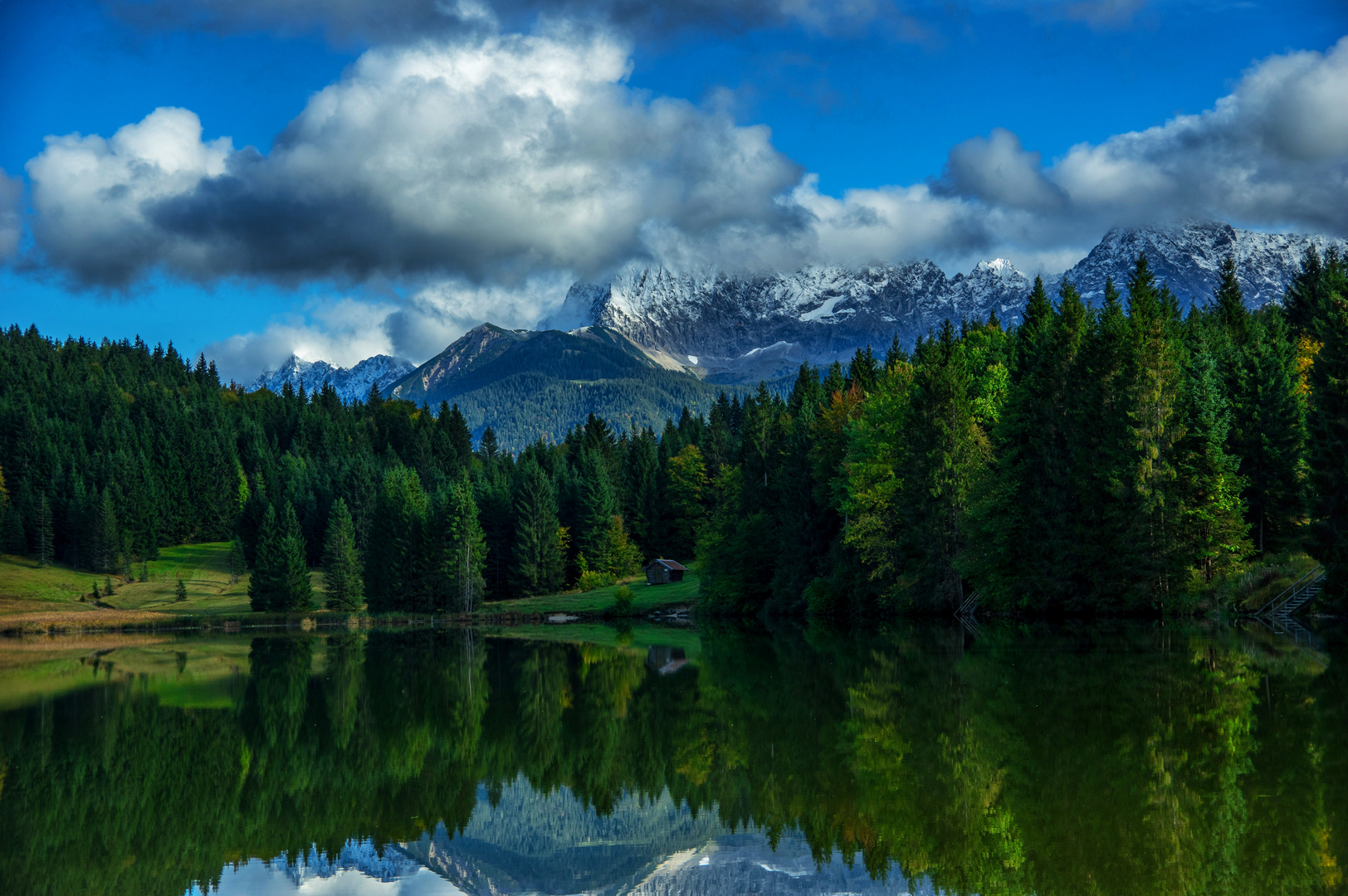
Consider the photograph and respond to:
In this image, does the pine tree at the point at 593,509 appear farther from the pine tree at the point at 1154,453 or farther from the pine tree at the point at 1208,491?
the pine tree at the point at 1208,491

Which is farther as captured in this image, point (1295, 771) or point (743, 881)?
point (1295, 771)

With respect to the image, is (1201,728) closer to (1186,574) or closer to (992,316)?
(1186,574)

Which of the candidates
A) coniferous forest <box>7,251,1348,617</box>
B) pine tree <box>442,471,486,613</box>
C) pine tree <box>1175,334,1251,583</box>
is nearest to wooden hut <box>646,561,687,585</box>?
coniferous forest <box>7,251,1348,617</box>

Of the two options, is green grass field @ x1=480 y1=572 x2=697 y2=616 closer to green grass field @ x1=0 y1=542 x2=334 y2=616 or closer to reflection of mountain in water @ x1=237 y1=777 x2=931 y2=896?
green grass field @ x1=0 y1=542 x2=334 y2=616

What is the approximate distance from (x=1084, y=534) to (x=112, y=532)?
121 meters

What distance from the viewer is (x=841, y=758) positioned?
57.1ft

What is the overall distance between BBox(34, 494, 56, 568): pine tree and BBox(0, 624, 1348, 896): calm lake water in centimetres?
11595

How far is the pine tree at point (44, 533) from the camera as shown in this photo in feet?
429

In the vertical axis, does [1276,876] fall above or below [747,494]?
below

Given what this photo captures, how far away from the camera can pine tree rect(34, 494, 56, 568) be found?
130750mm

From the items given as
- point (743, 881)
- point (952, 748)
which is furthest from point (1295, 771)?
point (743, 881)

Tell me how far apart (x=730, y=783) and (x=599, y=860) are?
3380mm

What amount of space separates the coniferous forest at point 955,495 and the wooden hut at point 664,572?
3.33 m

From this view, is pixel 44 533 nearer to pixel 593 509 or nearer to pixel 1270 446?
pixel 593 509
